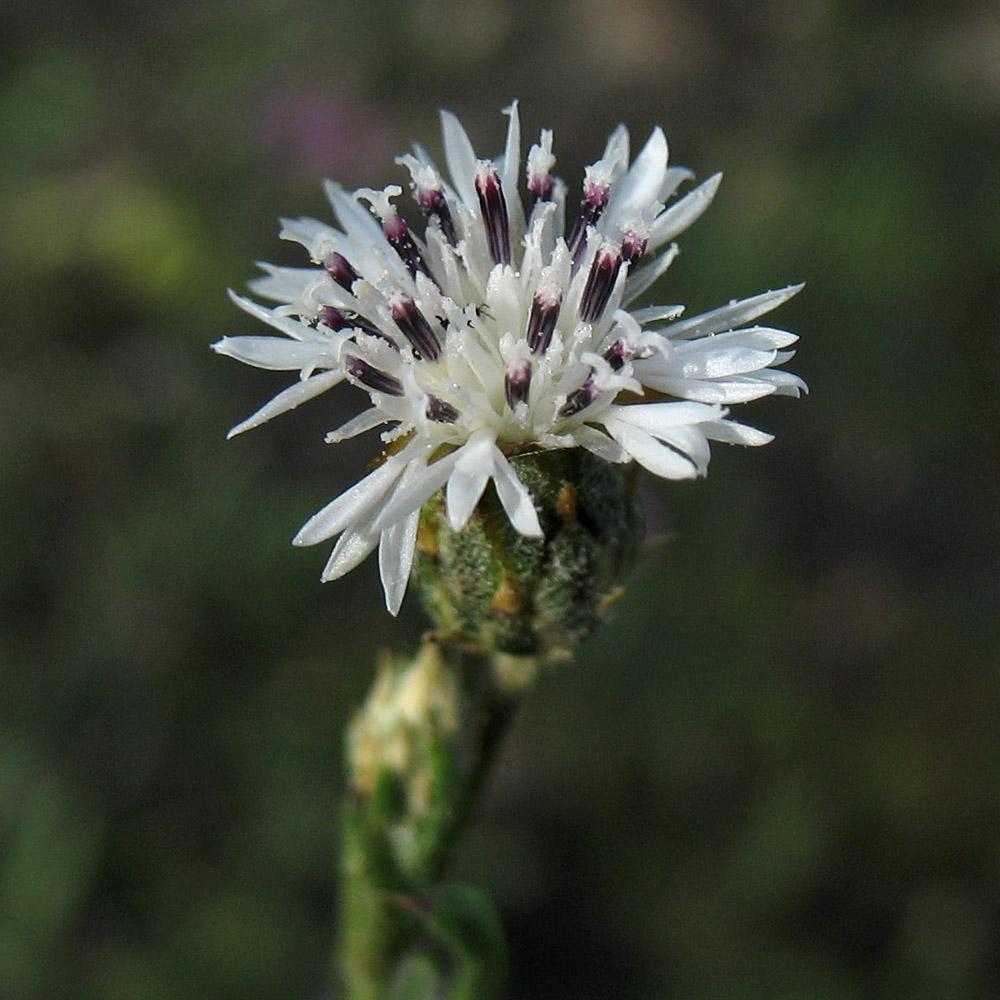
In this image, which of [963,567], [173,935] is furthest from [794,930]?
[173,935]

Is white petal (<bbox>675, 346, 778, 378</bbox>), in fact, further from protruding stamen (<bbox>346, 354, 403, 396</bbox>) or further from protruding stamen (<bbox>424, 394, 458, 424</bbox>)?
protruding stamen (<bbox>346, 354, 403, 396</bbox>)

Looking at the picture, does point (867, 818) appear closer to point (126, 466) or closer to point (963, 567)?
point (963, 567)

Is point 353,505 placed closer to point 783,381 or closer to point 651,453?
point 651,453

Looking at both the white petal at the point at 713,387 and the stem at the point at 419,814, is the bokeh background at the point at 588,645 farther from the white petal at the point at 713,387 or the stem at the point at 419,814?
the white petal at the point at 713,387

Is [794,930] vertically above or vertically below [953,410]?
below

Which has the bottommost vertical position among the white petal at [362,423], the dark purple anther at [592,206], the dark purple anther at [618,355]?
the white petal at [362,423]

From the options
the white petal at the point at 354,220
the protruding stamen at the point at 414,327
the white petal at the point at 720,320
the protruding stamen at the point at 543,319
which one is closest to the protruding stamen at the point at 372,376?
the protruding stamen at the point at 414,327

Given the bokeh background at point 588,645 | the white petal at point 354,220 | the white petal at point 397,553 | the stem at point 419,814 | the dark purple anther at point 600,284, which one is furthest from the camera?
the bokeh background at point 588,645
